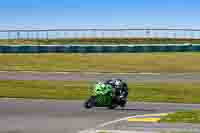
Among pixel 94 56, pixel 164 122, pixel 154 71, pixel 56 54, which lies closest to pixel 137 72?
pixel 154 71

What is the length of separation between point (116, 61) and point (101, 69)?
15.5 ft

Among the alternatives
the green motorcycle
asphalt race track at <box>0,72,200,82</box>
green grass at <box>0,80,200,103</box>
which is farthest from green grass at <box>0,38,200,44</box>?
the green motorcycle

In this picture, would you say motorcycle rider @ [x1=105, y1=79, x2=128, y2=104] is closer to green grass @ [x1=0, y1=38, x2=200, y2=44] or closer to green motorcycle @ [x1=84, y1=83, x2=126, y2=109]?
green motorcycle @ [x1=84, y1=83, x2=126, y2=109]

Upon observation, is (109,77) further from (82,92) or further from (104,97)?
(104,97)

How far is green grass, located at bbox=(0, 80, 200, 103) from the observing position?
76.3 ft

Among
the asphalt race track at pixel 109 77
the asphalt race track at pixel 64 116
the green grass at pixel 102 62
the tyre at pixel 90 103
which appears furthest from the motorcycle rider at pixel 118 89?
the green grass at pixel 102 62

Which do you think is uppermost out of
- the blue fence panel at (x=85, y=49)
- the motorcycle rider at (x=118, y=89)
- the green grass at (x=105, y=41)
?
the green grass at (x=105, y=41)

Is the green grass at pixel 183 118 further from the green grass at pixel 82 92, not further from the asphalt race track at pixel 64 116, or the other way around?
the green grass at pixel 82 92

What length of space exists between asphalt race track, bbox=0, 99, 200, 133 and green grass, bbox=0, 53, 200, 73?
2283 cm

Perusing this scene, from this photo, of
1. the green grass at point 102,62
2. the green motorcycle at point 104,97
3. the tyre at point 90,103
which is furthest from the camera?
the green grass at point 102,62

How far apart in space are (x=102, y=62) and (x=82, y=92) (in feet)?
75.3

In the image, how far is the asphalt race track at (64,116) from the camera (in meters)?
14.4

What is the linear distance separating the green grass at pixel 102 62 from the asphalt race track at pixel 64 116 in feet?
74.9

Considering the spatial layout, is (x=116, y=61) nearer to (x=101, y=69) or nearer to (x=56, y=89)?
(x=101, y=69)
